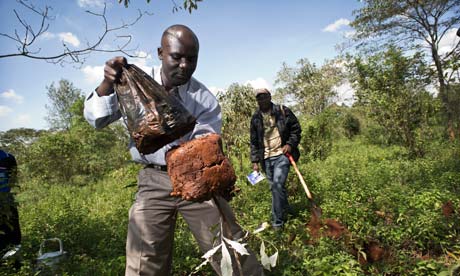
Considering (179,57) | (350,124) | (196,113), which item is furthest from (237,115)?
(350,124)

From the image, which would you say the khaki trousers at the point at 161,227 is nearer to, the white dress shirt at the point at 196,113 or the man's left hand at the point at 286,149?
the white dress shirt at the point at 196,113

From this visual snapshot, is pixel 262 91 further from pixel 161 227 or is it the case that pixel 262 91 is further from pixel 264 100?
pixel 161 227

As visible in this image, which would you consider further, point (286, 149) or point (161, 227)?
point (286, 149)

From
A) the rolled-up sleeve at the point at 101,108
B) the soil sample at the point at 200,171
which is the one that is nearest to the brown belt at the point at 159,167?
the rolled-up sleeve at the point at 101,108

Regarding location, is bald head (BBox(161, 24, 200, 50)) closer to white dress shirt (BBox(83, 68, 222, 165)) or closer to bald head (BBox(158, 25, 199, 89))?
bald head (BBox(158, 25, 199, 89))

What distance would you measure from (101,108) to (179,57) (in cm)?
49

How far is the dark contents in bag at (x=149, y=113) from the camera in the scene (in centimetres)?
136

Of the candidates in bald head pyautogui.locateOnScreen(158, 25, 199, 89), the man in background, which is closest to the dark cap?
the man in background

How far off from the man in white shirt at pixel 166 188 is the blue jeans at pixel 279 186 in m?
2.13

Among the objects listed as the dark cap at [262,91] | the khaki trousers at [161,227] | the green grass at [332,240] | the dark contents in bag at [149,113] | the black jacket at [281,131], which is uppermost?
the dark cap at [262,91]

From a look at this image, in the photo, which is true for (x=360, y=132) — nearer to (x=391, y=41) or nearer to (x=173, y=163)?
(x=391, y=41)

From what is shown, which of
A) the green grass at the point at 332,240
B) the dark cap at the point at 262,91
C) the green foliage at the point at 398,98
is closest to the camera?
the green grass at the point at 332,240

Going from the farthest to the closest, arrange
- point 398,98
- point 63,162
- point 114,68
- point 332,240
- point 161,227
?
point 63,162
point 398,98
point 332,240
point 161,227
point 114,68

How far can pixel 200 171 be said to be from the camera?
130 cm
